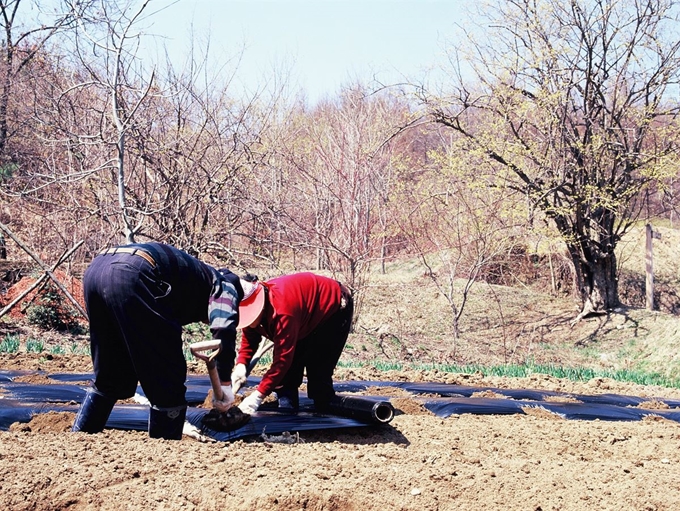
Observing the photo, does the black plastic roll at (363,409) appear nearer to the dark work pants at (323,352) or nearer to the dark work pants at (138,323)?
the dark work pants at (323,352)

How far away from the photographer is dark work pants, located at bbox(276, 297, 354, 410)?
4.73 metres

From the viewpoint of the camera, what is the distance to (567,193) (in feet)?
46.0

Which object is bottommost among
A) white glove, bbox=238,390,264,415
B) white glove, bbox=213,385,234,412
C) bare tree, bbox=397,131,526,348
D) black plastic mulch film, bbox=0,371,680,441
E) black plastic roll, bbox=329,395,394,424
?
black plastic mulch film, bbox=0,371,680,441

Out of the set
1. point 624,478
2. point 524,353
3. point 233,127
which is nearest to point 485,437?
Result: point 624,478

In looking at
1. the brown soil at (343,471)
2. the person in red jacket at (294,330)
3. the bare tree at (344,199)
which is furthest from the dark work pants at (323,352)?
the bare tree at (344,199)

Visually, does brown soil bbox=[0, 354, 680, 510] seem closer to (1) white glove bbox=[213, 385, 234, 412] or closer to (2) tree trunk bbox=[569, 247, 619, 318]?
(1) white glove bbox=[213, 385, 234, 412]

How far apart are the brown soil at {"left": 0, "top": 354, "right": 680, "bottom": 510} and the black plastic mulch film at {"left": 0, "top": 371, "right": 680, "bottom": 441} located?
0.39 feet

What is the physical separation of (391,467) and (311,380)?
1.36 metres

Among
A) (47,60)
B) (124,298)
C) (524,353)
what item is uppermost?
(47,60)

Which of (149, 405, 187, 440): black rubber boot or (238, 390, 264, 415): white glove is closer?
(149, 405, 187, 440): black rubber boot

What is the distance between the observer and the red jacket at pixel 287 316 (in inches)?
165

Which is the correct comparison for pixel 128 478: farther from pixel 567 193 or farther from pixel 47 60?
pixel 47 60

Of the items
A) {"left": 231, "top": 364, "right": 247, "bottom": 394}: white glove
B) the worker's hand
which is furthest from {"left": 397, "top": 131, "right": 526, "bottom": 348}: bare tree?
the worker's hand

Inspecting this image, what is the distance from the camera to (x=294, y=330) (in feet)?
13.9
